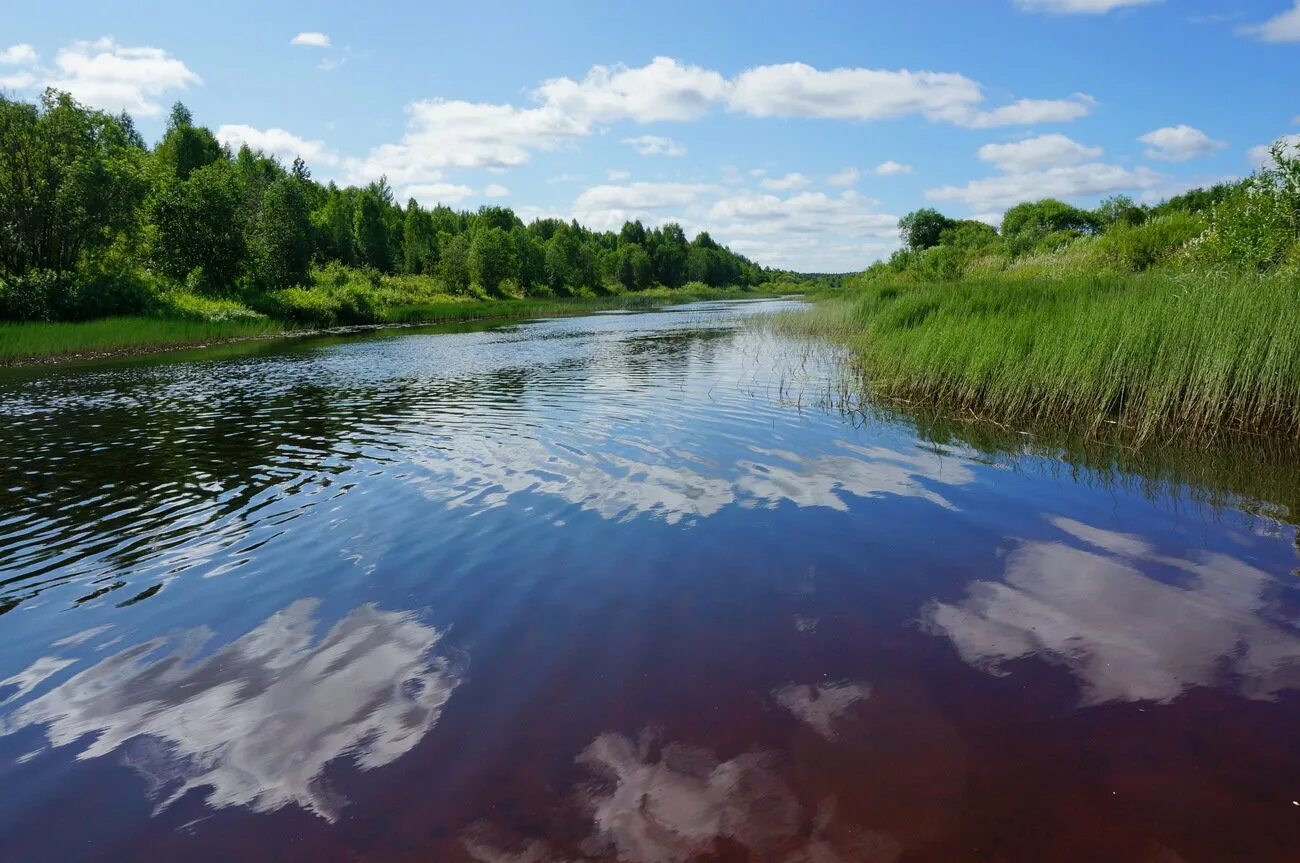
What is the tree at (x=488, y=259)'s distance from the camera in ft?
302

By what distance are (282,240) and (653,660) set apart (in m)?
63.4

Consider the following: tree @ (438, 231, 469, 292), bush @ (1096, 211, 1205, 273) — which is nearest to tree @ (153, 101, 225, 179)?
tree @ (438, 231, 469, 292)

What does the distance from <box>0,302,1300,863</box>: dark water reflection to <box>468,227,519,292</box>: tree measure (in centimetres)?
8558

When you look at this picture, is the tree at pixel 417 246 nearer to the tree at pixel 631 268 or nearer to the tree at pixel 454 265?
the tree at pixel 454 265

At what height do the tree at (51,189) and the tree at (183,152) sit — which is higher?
the tree at (183,152)

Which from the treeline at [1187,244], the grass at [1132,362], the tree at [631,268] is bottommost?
the grass at [1132,362]

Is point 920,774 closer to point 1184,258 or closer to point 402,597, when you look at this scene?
point 402,597

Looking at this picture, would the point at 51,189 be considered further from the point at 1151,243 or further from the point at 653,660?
the point at 1151,243

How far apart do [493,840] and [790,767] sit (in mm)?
1505

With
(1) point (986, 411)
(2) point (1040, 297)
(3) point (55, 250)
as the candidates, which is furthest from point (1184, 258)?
(3) point (55, 250)

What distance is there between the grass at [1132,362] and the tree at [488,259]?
83131 millimetres

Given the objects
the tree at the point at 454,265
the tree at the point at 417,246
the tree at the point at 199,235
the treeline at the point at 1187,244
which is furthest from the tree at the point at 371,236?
the treeline at the point at 1187,244

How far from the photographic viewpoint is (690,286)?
16100cm

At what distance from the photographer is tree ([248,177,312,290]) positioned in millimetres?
57250
